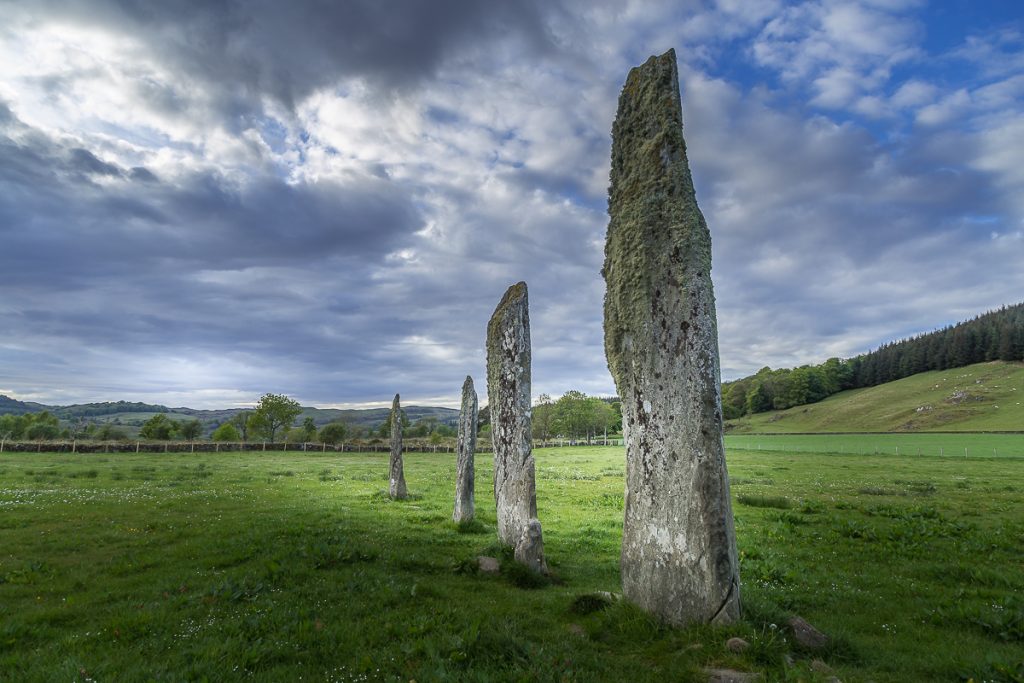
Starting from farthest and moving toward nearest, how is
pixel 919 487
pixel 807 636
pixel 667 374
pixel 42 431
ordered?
pixel 42 431, pixel 919 487, pixel 667 374, pixel 807 636

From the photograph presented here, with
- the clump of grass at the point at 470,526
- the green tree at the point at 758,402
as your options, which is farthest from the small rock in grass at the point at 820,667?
the green tree at the point at 758,402

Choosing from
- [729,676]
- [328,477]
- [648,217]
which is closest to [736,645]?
[729,676]

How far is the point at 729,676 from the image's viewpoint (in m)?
5.29

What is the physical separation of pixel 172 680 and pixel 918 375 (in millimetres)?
184552

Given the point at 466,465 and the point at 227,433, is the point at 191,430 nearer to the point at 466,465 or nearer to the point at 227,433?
the point at 227,433

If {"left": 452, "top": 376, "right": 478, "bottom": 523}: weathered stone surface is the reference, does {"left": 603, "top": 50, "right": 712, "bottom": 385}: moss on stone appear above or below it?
above

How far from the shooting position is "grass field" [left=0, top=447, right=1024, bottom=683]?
5.65m

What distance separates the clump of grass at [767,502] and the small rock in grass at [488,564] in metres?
13.1

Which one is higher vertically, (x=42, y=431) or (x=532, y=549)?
(x=42, y=431)

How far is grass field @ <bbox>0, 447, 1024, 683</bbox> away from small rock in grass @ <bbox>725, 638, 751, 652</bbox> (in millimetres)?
123

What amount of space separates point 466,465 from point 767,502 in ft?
38.9

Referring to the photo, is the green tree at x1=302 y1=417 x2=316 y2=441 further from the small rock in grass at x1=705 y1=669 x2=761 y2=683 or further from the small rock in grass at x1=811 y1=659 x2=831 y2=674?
the small rock in grass at x1=811 y1=659 x2=831 y2=674

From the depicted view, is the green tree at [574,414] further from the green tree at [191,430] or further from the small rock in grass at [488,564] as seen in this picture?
the small rock in grass at [488,564]

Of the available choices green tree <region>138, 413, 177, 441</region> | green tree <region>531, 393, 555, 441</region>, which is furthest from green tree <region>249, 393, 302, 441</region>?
green tree <region>531, 393, 555, 441</region>
